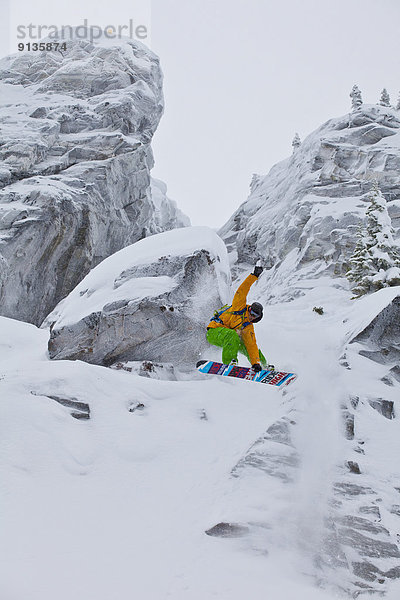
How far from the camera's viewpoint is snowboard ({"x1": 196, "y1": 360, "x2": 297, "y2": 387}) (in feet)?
34.9

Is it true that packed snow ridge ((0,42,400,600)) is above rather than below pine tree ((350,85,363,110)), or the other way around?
below

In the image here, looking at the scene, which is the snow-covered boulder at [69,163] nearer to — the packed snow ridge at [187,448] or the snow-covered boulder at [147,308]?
the packed snow ridge at [187,448]

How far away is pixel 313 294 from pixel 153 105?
4069 centimetres

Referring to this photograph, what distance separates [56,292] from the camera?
40.2 meters

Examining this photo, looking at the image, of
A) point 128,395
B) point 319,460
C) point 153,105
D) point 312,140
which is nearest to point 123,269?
point 128,395

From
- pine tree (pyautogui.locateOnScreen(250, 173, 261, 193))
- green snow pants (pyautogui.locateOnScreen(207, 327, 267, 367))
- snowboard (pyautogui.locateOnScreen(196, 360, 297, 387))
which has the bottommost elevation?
pine tree (pyautogui.locateOnScreen(250, 173, 261, 193))

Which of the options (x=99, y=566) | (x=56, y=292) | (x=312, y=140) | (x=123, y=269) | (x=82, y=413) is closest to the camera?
(x=99, y=566)

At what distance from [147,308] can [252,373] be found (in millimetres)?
4504

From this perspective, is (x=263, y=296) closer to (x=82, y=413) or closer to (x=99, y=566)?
(x=82, y=413)

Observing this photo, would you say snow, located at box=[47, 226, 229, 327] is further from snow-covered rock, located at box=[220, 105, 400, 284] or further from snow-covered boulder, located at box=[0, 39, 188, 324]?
snow-covered boulder, located at box=[0, 39, 188, 324]

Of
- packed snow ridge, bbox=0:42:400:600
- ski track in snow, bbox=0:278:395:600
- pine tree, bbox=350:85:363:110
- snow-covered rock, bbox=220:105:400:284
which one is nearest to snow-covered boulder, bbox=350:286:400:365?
packed snow ridge, bbox=0:42:400:600

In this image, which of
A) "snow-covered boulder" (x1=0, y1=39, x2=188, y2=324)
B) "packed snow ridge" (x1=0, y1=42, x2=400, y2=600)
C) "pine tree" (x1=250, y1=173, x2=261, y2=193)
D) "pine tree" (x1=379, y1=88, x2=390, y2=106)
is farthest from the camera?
"pine tree" (x1=250, y1=173, x2=261, y2=193)

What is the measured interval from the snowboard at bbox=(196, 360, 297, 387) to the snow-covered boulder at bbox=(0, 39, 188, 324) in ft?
92.8

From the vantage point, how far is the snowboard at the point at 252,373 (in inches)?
419
